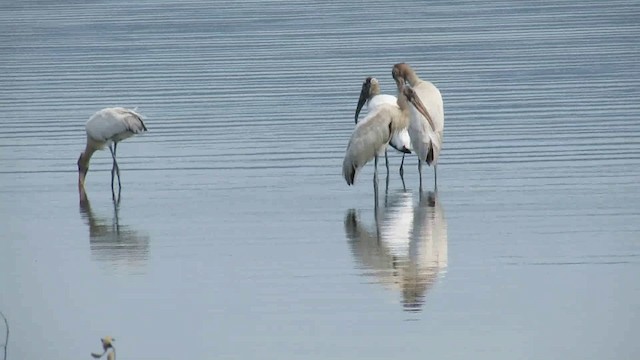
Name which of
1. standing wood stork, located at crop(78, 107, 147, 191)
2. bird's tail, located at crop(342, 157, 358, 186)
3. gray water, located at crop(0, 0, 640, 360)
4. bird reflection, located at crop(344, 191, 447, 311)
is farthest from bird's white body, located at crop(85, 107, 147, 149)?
bird reflection, located at crop(344, 191, 447, 311)

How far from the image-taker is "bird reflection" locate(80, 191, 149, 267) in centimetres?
1167

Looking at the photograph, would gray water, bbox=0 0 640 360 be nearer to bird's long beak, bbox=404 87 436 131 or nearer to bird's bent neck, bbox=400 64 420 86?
bird's long beak, bbox=404 87 436 131

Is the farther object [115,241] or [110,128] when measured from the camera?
[110,128]

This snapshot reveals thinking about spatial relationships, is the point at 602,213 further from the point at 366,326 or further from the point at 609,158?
the point at 366,326

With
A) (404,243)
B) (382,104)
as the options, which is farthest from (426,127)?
(404,243)

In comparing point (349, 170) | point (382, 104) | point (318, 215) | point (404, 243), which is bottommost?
point (404, 243)

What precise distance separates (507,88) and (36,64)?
854 cm

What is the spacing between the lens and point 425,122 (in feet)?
49.1

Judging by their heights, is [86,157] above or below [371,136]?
below

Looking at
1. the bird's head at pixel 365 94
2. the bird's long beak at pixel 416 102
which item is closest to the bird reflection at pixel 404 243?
the bird's long beak at pixel 416 102

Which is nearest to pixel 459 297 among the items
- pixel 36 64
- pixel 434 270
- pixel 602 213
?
pixel 434 270

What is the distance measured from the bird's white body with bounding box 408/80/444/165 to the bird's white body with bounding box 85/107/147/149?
2.38m

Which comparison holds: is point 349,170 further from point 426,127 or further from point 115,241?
point 115,241

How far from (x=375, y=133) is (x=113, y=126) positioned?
245 cm
